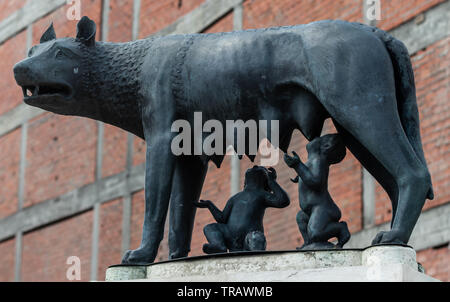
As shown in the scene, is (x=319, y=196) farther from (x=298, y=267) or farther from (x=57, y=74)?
(x=57, y=74)

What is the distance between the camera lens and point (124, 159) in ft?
53.8

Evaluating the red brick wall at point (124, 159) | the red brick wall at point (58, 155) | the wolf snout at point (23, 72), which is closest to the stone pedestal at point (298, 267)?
the wolf snout at point (23, 72)

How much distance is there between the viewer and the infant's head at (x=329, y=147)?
6.47 meters

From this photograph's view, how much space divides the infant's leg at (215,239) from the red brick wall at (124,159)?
16.9ft

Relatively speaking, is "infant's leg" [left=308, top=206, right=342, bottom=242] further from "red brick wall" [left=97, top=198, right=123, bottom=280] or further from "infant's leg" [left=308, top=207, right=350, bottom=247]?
"red brick wall" [left=97, top=198, right=123, bottom=280]

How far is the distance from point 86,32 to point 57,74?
0.34 meters

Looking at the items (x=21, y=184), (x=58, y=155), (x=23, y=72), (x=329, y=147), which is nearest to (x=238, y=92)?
(x=329, y=147)

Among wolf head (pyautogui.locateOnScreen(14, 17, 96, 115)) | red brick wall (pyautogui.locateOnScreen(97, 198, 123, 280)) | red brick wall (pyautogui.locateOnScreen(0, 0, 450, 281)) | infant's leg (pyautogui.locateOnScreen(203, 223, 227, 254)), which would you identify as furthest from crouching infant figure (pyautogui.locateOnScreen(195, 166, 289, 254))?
red brick wall (pyautogui.locateOnScreen(97, 198, 123, 280))

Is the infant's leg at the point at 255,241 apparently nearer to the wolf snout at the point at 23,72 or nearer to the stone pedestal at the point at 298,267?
the stone pedestal at the point at 298,267

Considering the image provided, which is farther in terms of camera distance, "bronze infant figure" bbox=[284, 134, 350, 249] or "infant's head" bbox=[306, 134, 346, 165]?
"infant's head" bbox=[306, 134, 346, 165]

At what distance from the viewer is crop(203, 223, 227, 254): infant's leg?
6543 millimetres

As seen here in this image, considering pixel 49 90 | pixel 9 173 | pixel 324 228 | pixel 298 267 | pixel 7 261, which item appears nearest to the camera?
pixel 298 267

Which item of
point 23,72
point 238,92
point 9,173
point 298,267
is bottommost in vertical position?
point 298,267
